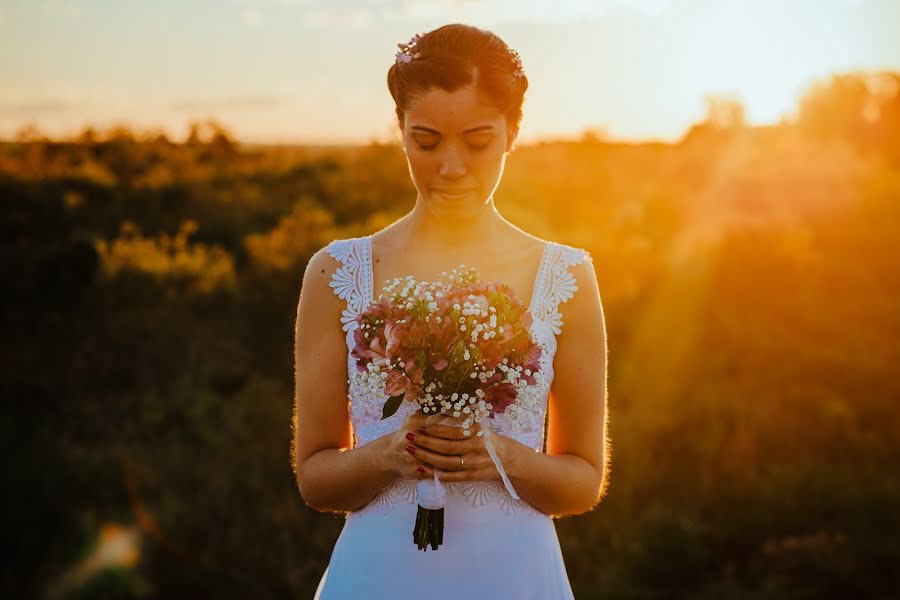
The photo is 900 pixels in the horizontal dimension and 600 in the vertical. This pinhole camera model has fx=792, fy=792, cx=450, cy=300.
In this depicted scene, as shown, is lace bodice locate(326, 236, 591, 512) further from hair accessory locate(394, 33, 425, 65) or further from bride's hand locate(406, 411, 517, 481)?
hair accessory locate(394, 33, 425, 65)

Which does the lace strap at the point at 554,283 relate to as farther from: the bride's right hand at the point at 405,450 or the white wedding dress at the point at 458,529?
the bride's right hand at the point at 405,450

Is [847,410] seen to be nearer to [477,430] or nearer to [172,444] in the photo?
[172,444]

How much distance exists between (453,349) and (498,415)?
1.71 ft

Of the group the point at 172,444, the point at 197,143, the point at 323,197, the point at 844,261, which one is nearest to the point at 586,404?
the point at 172,444

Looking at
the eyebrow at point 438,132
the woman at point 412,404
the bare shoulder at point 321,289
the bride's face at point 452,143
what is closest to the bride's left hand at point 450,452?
the woman at point 412,404

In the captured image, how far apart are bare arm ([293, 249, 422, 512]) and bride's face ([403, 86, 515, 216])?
1.40 ft

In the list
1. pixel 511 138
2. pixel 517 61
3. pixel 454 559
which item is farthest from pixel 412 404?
pixel 517 61

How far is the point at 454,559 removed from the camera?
2361mm

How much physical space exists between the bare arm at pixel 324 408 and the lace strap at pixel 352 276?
0.03m

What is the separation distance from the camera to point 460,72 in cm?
224

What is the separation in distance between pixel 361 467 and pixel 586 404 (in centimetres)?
69

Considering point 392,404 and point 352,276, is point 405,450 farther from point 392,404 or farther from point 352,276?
point 352,276

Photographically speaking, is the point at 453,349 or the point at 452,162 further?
the point at 452,162

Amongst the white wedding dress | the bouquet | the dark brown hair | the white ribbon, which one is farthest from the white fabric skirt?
the dark brown hair
